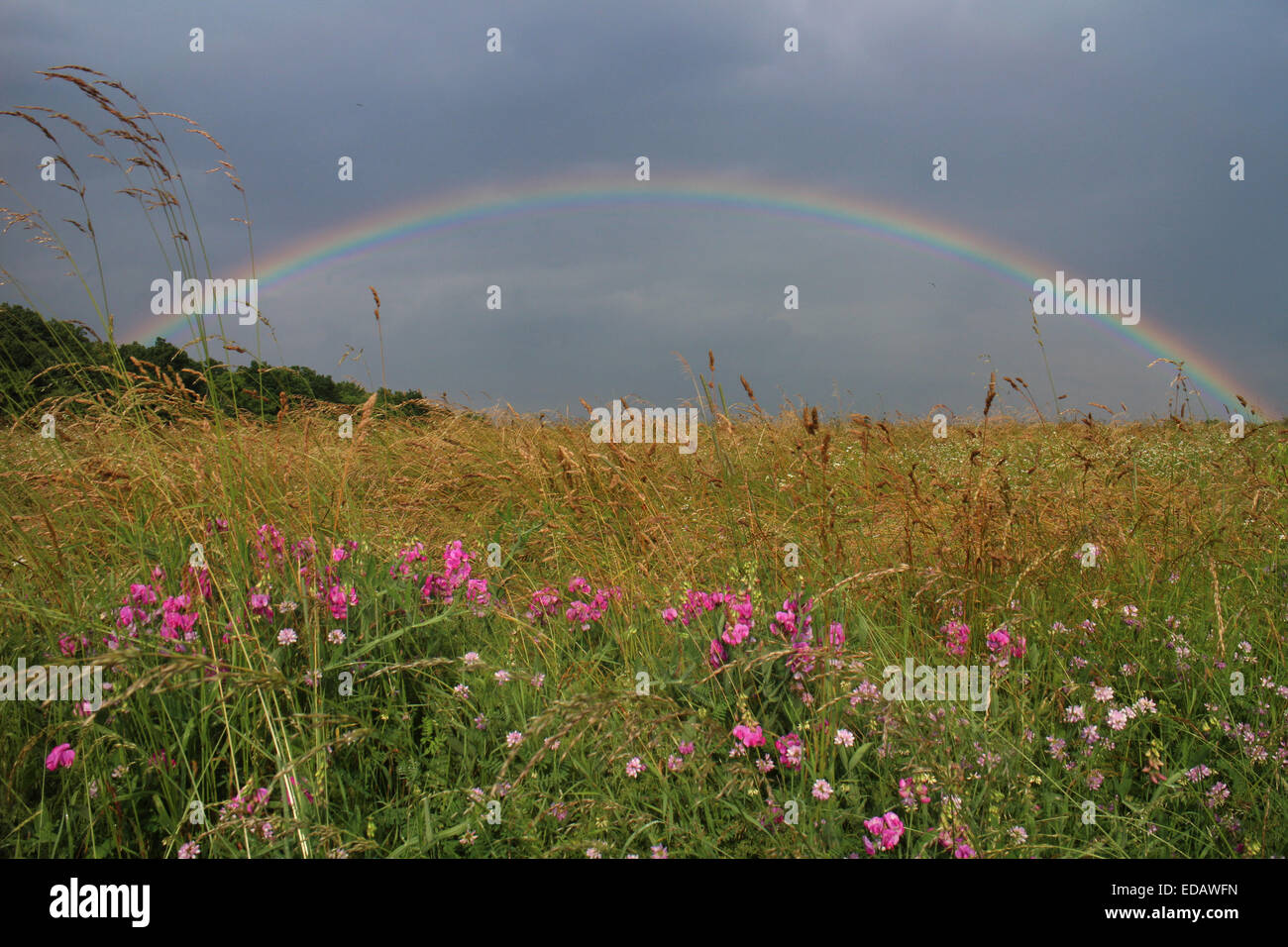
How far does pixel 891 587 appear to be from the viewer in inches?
123

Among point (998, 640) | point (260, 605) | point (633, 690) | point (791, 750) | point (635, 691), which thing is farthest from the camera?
point (998, 640)

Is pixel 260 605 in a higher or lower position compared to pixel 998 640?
higher

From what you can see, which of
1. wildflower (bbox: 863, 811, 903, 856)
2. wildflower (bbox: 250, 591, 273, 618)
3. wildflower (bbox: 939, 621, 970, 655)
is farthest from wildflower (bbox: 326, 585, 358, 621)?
wildflower (bbox: 939, 621, 970, 655)

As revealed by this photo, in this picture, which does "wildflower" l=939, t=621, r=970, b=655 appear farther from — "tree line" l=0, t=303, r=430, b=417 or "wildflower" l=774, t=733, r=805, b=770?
"tree line" l=0, t=303, r=430, b=417

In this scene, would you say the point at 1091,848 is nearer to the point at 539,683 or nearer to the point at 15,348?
the point at 539,683

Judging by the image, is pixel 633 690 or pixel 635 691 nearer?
pixel 635 691

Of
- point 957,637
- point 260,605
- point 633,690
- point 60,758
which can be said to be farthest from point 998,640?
point 60,758

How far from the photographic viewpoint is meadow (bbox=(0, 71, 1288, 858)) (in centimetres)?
168

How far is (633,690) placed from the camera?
6.59 ft

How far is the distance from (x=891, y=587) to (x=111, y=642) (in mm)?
2849

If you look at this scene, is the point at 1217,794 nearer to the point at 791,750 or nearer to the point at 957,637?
the point at 957,637

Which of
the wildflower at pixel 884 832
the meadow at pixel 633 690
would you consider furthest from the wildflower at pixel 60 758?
the wildflower at pixel 884 832
